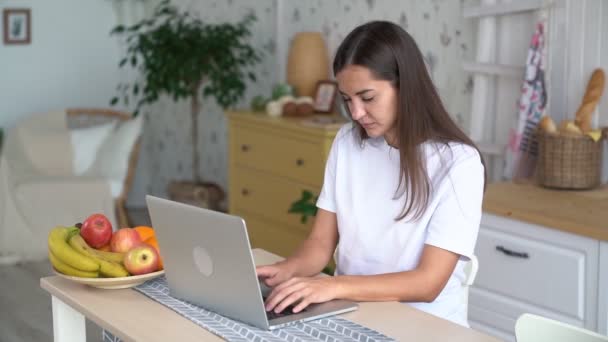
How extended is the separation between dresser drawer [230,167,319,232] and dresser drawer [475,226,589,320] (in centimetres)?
125

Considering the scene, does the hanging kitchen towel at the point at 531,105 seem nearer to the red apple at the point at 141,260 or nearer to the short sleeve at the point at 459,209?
the short sleeve at the point at 459,209

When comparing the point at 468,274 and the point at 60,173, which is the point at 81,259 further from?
the point at 60,173

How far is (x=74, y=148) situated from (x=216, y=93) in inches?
39.3

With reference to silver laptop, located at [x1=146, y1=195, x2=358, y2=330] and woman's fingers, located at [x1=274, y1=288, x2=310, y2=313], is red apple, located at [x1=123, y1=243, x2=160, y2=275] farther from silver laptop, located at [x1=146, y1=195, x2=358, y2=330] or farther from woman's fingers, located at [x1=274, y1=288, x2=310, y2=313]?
woman's fingers, located at [x1=274, y1=288, x2=310, y2=313]

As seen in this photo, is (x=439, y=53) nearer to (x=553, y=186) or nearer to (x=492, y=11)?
(x=492, y=11)

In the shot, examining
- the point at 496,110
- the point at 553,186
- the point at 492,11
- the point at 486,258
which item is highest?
the point at 492,11

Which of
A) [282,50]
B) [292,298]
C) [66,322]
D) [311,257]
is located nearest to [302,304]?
[292,298]

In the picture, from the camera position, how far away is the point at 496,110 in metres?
3.70

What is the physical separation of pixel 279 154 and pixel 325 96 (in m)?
0.37

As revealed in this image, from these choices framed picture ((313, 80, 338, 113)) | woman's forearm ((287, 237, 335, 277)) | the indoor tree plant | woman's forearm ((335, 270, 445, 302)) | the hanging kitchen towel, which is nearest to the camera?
→ woman's forearm ((335, 270, 445, 302))

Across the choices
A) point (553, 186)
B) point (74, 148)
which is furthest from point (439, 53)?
point (74, 148)

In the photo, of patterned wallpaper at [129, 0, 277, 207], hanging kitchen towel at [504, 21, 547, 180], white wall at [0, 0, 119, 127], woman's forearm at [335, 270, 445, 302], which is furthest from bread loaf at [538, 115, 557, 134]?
white wall at [0, 0, 119, 127]

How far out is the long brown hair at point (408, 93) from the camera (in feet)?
6.81

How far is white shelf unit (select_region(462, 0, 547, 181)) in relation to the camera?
3.53 meters
